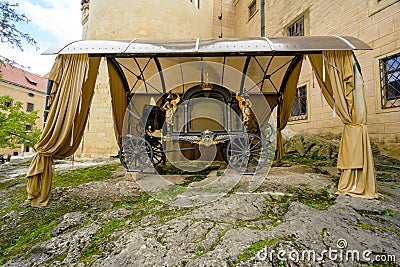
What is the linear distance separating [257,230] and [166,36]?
7.64 meters

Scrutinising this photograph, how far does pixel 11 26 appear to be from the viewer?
4949 mm

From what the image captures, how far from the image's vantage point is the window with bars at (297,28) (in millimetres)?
7263

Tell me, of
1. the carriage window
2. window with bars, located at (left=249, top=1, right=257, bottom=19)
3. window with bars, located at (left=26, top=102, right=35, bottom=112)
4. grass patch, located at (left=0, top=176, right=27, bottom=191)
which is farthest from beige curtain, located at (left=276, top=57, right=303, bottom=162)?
window with bars, located at (left=26, top=102, right=35, bottom=112)

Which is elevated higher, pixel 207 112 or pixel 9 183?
pixel 207 112

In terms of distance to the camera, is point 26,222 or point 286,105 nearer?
point 26,222

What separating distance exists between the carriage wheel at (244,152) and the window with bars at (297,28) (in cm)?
531

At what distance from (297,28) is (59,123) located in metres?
7.98

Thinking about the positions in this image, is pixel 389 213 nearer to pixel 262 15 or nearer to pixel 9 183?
pixel 9 183

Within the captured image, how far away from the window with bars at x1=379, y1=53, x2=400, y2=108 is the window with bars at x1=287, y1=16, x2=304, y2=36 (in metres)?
3.21

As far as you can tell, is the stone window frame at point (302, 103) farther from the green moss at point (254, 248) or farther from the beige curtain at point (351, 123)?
the green moss at point (254, 248)

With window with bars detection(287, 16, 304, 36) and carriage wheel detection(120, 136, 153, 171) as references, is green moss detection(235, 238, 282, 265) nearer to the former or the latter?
carriage wheel detection(120, 136, 153, 171)

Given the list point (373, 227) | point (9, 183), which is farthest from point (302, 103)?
point (9, 183)

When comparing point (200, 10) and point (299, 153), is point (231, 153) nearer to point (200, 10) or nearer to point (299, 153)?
point (299, 153)

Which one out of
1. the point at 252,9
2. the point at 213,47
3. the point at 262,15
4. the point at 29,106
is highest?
the point at 252,9
